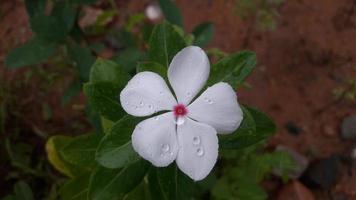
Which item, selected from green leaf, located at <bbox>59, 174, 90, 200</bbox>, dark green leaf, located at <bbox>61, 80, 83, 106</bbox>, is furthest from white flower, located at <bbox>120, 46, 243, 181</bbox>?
dark green leaf, located at <bbox>61, 80, 83, 106</bbox>

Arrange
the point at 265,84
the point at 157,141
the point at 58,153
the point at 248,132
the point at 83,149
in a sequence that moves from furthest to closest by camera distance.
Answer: the point at 265,84 → the point at 58,153 → the point at 83,149 → the point at 248,132 → the point at 157,141

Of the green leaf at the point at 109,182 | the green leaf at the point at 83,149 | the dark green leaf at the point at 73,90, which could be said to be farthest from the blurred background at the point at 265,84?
the green leaf at the point at 109,182

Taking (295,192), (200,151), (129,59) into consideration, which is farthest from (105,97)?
(295,192)

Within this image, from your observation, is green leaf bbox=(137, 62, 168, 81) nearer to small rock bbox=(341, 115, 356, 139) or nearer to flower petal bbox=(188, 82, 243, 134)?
flower petal bbox=(188, 82, 243, 134)

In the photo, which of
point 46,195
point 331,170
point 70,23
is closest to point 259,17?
point 331,170

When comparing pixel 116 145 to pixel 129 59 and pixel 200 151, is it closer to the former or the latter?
pixel 200 151

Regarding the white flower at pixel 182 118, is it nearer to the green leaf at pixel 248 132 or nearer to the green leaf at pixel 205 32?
the green leaf at pixel 248 132

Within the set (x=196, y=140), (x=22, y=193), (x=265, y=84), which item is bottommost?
(x=265, y=84)
